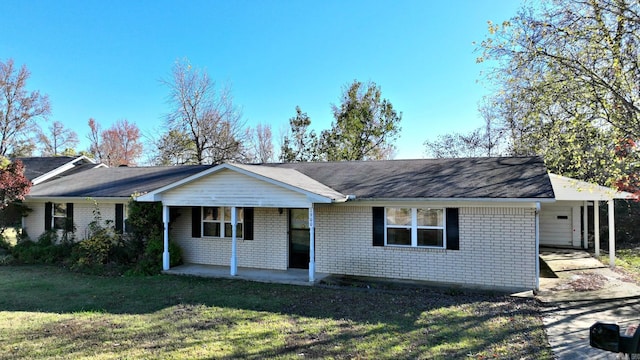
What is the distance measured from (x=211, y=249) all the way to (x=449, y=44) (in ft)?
37.2

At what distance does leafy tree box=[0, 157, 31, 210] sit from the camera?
13914 millimetres

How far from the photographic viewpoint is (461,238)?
9867 millimetres

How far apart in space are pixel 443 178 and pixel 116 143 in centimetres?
4488

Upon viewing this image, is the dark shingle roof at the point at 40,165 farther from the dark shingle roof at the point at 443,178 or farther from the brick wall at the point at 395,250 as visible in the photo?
the dark shingle roof at the point at 443,178

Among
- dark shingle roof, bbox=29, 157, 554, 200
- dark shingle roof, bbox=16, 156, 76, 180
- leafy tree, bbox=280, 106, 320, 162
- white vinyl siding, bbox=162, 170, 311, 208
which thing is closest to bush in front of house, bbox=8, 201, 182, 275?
white vinyl siding, bbox=162, 170, 311, 208

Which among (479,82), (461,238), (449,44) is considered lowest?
(461,238)

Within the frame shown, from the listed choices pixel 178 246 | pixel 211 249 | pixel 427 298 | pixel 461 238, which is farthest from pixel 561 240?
pixel 178 246

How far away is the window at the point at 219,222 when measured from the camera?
12492mm

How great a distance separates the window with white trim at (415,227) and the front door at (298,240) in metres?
2.74

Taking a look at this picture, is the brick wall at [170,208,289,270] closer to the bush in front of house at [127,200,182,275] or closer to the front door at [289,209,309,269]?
the front door at [289,209,309,269]

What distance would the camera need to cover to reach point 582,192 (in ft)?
41.1

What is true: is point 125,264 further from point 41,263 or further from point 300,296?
point 300,296

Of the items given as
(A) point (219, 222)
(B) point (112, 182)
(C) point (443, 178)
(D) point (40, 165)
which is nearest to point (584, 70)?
(C) point (443, 178)

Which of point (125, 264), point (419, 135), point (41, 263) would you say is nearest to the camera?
point (125, 264)
